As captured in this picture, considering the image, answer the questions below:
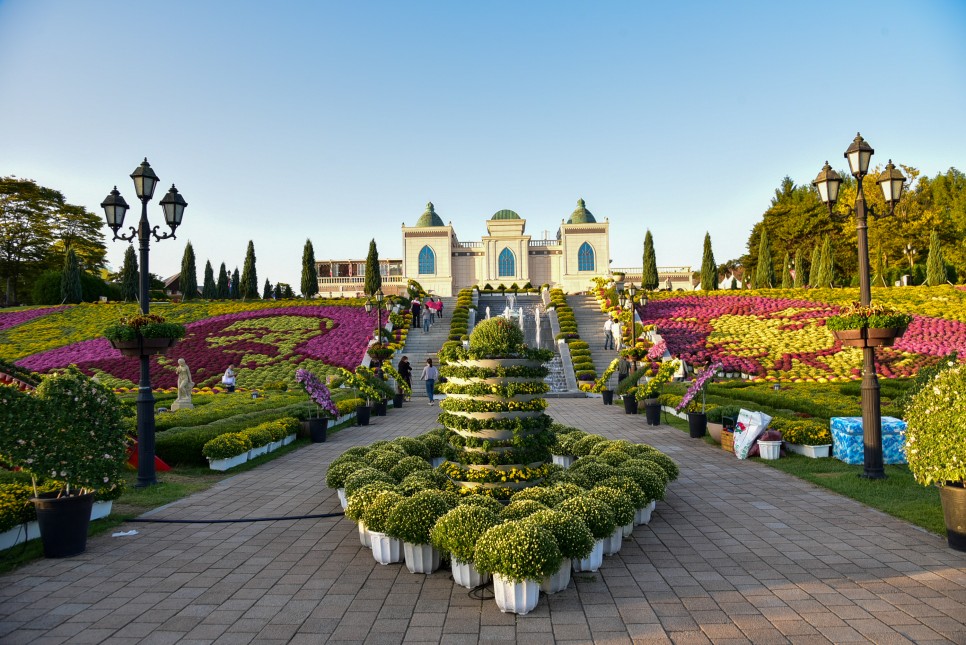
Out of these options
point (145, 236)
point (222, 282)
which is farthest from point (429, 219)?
point (145, 236)

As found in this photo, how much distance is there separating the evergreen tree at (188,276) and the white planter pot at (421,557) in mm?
50250

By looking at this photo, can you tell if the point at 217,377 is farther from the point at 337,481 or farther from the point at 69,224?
the point at 69,224

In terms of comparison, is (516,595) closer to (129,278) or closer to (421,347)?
(421,347)

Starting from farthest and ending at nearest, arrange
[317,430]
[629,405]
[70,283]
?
[70,283]
[629,405]
[317,430]

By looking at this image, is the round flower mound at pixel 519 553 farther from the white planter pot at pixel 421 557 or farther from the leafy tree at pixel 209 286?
the leafy tree at pixel 209 286

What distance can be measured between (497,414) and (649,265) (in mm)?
48502

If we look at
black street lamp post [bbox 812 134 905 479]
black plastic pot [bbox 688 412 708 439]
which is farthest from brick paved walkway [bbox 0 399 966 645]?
black plastic pot [bbox 688 412 708 439]

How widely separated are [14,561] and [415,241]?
48.7 m

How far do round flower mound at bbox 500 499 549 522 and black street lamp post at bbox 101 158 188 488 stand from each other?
6363mm

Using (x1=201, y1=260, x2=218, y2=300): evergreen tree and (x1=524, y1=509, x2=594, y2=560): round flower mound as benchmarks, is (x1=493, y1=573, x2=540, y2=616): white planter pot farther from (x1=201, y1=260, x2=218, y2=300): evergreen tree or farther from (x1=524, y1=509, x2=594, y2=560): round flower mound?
(x1=201, y1=260, x2=218, y2=300): evergreen tree

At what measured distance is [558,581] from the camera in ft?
16.6

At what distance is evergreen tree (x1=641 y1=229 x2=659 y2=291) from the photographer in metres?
52.2

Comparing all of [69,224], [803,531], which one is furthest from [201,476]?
[69,224]

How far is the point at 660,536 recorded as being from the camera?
6602 mm
